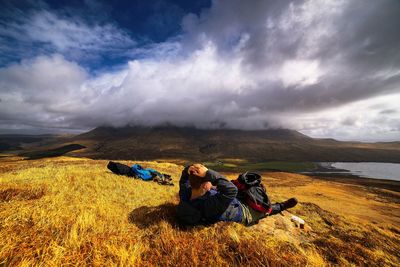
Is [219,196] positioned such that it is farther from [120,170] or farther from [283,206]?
[120,170]

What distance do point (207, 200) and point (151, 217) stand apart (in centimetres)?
149

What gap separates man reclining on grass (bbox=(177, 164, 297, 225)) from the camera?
12.6 ft

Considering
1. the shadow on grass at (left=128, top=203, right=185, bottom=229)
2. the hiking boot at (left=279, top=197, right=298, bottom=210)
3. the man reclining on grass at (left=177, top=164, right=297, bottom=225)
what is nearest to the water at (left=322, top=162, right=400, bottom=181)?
the hiking boot at (left=279, top=197, right=298, bottom=210)

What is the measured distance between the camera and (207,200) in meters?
4.08

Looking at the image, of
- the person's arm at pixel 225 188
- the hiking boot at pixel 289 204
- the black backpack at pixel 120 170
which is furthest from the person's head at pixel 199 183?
the black backpack at pixel 120 170

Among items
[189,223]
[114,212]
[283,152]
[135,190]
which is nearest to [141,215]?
[114,212]

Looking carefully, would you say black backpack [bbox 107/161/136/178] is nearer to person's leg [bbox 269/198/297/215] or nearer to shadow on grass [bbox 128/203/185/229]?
shadow on grass [bbox 128/203/185/229]

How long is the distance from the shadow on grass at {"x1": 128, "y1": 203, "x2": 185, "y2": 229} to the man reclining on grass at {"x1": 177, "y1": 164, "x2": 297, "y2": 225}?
0.29 metres

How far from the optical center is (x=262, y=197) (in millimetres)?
5020

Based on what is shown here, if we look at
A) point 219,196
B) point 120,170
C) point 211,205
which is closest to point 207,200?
point 211,205

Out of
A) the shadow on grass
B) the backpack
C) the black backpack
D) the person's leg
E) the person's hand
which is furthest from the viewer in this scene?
the black backpack

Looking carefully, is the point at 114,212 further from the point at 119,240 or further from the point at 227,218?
the point at 227,218

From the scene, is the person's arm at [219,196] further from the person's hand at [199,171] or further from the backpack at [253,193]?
the backpack at [253,193]

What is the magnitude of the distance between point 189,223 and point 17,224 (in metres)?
3.05
